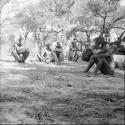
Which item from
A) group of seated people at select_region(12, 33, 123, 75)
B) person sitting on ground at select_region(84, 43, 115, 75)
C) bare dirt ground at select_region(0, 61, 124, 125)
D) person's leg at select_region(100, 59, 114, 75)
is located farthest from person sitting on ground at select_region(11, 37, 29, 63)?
bare dirt ground at select_region(0, 61, 124, 125)

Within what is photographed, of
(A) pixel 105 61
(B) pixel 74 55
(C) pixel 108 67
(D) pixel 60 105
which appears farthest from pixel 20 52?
(D) pixel 60 105

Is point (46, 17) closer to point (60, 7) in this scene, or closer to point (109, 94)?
point (60, 7)

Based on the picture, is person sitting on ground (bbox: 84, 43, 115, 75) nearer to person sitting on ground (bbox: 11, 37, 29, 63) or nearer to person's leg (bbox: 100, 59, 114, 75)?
person's leg (bbox: 100, 59, 114, 75)

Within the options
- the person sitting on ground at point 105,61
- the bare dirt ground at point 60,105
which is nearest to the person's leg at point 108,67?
the person sitting on ground at point 105,61

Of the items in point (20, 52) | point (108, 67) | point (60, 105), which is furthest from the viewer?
point (20, 52)

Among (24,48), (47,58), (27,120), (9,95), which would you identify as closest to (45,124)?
(27,120)

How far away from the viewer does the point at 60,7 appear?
3356 cm

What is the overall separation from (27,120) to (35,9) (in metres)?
33.3

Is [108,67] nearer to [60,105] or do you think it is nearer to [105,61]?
[105,61]

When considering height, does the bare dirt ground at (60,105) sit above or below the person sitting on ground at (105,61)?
below

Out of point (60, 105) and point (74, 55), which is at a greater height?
point (74, 55)

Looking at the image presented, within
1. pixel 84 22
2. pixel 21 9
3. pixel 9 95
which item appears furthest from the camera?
pixel 21 9

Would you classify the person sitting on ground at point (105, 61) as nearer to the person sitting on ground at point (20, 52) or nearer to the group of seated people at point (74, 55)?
the group of seated people at point (74, 55)

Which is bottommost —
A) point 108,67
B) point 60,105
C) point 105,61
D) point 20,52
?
point 60,105
